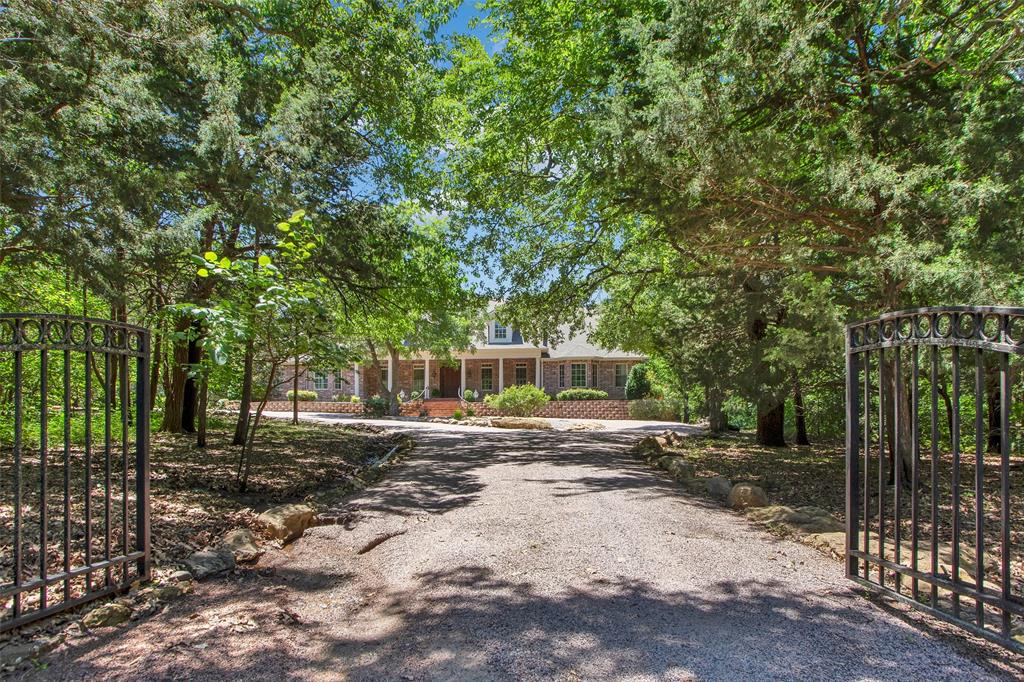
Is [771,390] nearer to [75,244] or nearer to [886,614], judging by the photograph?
[886,614]

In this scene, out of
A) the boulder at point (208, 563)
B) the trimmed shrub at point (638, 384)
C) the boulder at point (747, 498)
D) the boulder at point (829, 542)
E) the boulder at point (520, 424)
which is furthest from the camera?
the trimmed shrub at point (638, 384)

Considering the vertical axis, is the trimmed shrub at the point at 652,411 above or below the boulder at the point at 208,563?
below

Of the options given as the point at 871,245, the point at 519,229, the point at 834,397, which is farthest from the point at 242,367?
the point at 834,397

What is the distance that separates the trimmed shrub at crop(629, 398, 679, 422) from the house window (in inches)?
206

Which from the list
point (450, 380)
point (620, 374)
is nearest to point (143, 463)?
point (620, 374)

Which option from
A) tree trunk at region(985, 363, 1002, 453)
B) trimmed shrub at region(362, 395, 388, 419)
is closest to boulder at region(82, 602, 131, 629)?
tree trunk at region(985, 363, 1002, 453)

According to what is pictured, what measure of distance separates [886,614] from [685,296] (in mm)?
9831

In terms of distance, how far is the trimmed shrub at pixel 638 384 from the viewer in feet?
95.2

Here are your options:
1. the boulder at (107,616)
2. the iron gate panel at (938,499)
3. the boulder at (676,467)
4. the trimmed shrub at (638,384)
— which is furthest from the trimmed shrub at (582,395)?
the boulder at (107,616)

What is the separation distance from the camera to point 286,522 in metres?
5.46

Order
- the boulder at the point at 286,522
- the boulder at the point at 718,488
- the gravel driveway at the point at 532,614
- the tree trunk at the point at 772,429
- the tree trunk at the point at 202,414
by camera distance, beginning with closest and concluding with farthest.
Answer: the gravel driveway at the point at 532,614
the boulder at the point at 286,522
the boulder at the point at 718,488
the tree trunk at the point at 202,414
the tree trunk at the point at 772,429

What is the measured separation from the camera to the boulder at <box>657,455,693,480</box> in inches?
364

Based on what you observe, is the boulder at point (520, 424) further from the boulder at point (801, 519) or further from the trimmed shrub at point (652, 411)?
the boulder at point (801, 519)

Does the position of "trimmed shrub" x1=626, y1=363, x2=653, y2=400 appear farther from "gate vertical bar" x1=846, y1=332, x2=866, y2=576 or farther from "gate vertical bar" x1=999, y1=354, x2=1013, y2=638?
"gate vertical bar" x1=999, y1=354, x2=1013, y2=638
